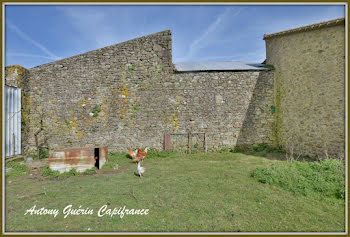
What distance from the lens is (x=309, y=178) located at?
5152mm

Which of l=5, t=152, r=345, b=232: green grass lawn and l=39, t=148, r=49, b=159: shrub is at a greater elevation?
l=39, t=148, r=49, b=159: shrub

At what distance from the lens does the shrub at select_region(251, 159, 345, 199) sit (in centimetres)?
462

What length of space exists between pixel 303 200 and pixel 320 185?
2.97 ft

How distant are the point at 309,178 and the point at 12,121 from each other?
1176 cm

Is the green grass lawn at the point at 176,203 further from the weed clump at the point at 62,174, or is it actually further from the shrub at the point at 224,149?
the shrub at the point at 224,149

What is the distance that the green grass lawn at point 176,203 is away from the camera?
3.38m

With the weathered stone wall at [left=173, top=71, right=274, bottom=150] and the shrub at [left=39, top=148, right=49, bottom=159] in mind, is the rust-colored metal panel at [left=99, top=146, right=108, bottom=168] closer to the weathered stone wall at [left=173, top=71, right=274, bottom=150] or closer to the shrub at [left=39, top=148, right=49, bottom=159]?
the weathered stone wall at [left=173, top=71, right=274, bottom=150]

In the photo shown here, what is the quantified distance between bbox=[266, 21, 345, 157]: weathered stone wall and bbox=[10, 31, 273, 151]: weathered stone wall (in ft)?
2.82

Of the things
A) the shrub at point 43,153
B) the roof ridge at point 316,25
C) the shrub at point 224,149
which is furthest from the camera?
the shrub at point 224,149

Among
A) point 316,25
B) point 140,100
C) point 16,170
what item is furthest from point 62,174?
point 316,25

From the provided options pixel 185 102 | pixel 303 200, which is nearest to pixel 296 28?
pixel 185 102

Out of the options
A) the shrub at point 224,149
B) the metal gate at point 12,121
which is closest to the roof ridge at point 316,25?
the shrub at point 224,149

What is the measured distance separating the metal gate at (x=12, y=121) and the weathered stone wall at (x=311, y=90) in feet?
42.1

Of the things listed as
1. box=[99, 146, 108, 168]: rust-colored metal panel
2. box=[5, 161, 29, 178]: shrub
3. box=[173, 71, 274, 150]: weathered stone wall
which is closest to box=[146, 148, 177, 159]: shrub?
box=[173, 71, 274, 150]: weathered stone wall
